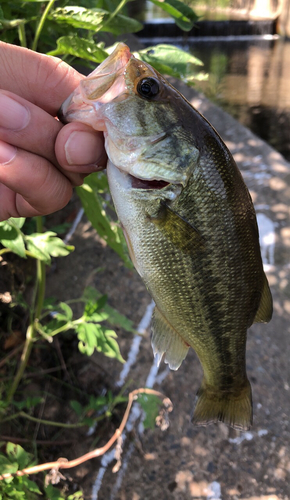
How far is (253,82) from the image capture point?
396 inches

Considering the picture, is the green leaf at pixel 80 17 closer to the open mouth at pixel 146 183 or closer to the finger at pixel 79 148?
the finger at pixel 79 148

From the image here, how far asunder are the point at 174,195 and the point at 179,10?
117 cm

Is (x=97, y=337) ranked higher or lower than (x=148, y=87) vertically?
lower

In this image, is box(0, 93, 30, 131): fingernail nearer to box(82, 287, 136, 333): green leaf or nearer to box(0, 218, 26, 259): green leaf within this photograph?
box(0, 218, 26, 259): green leaf

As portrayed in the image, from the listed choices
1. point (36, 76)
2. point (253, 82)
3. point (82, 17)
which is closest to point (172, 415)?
point (36, 76)

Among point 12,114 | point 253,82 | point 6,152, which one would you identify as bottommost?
point 253,82

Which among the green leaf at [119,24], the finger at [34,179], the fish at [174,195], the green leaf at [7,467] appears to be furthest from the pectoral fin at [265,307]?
the green leaf at [119,24]

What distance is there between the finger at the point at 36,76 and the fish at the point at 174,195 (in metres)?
0.14

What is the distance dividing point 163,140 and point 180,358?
2.72 ft

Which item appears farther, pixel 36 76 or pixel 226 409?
pixel 226 409

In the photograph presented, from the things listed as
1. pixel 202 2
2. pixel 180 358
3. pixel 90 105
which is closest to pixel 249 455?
pixel 180 358

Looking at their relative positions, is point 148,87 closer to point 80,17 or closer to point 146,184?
point 146,184

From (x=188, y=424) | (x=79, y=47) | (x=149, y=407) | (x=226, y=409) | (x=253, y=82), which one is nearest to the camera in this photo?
(x=79, y=47)

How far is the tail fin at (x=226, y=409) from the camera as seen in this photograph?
5.55 feet
